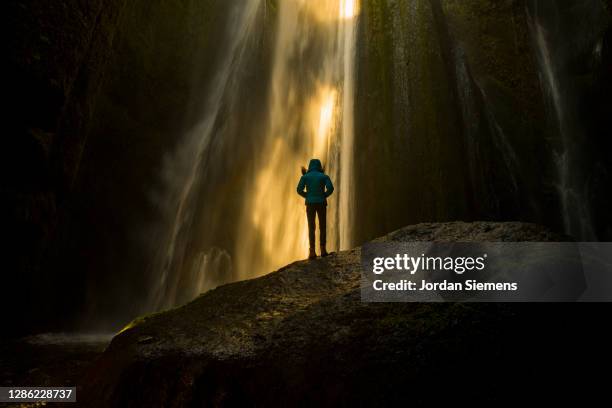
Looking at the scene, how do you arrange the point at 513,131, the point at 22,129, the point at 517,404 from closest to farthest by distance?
the point at 517,404 < the point at 22,129 < the point at 513,131

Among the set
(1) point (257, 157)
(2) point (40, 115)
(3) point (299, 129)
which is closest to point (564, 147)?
(3) point (299, 129)

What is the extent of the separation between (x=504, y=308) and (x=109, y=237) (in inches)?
607

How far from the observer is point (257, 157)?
17125 millimetres

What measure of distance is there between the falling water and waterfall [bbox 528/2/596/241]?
6.90 m

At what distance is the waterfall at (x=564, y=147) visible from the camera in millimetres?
12781

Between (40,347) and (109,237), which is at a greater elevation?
(109,237)

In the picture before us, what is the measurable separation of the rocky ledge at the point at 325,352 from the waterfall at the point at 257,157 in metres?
9.45

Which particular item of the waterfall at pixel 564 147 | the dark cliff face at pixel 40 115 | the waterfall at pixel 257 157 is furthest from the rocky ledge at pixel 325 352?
the waterfall at pixel 564 147

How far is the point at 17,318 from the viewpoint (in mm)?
8617

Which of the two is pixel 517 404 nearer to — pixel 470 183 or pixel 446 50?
pixel 470 183

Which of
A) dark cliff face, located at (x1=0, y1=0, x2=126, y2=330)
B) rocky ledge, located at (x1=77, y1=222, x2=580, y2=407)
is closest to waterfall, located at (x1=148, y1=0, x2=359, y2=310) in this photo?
dark cliff face, located at (x1=0, y1=0, x2=126, y2=330)

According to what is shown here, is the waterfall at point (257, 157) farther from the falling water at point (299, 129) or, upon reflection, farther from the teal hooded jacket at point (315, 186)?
the teal hooded jacket at point (315, 186)

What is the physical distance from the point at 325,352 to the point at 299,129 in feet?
49.1

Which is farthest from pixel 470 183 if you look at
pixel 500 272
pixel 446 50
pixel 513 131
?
pixel 500 272
